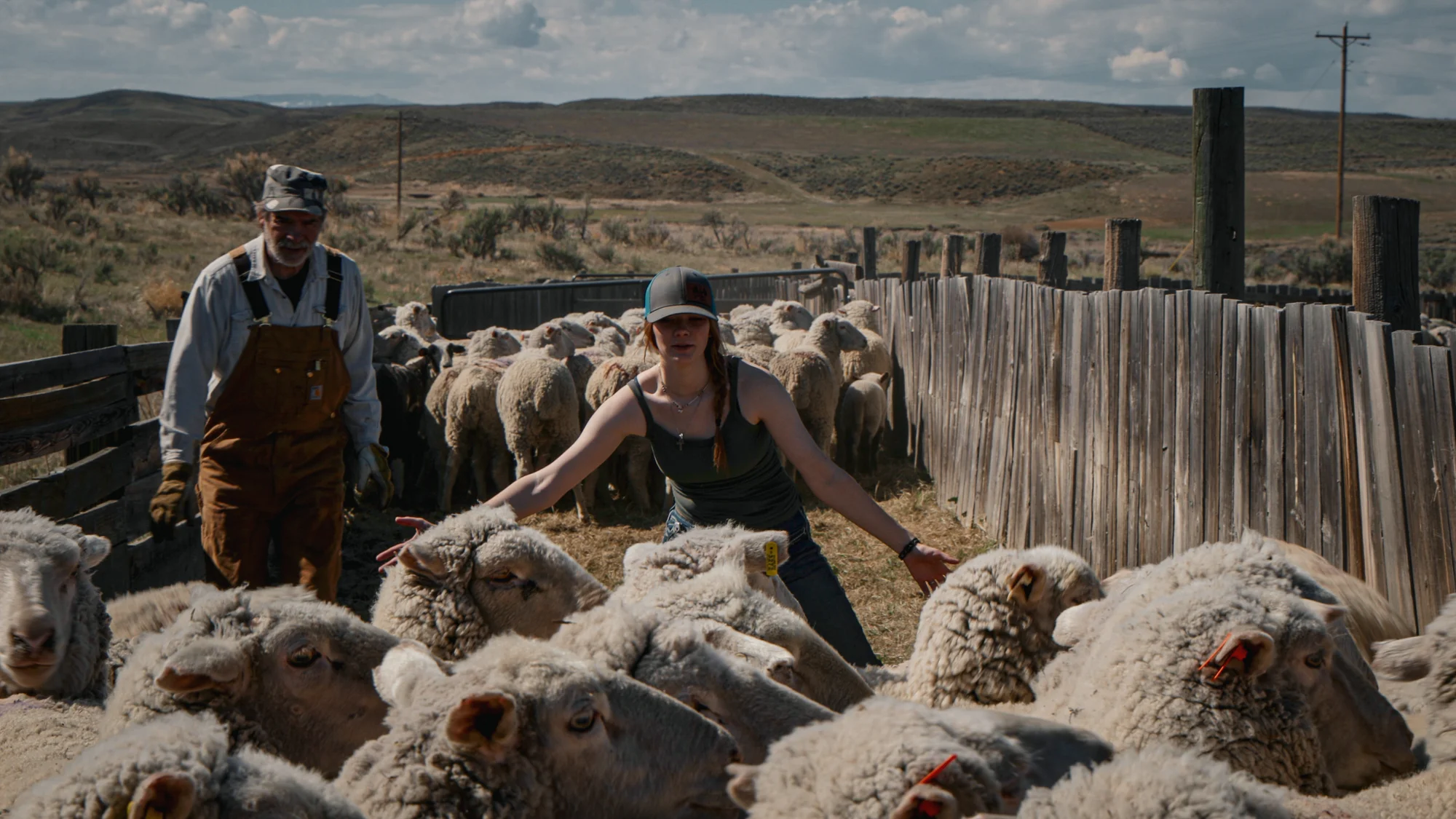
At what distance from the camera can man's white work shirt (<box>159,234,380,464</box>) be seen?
14.0 ft

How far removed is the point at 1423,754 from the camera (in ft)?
10.5

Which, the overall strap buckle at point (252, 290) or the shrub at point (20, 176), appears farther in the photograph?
the shrub at point (20, 176)

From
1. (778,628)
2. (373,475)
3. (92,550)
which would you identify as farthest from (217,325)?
(778,628)

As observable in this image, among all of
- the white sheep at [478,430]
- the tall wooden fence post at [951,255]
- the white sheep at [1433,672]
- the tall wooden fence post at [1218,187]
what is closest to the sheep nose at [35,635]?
the white sheep at [1433,672]

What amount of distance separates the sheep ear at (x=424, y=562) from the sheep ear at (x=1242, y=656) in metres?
2.36

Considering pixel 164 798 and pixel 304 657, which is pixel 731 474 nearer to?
pixel 304 657

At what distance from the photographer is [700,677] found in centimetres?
275

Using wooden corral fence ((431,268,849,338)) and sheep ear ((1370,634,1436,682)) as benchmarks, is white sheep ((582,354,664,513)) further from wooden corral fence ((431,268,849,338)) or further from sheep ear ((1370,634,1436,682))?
sheep ear ((1370,634,1436,682))

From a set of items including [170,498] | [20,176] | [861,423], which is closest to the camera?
[170,498]

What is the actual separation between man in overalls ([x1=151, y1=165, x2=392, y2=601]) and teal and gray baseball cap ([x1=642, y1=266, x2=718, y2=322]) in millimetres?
1336

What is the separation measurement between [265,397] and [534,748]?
258 centimetres

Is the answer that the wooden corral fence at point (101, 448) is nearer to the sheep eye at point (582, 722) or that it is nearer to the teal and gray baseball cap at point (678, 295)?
the teal and gray baseball cap at point (678, 295)

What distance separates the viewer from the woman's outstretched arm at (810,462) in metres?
4.07

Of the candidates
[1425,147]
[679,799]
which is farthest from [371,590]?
[1425,147]
